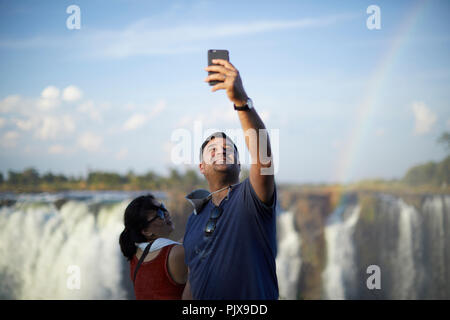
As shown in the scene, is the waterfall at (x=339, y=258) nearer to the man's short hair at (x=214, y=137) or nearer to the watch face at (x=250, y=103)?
the man's short hair at (x=214, y=137)

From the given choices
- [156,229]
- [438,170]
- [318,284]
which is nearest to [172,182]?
[318,284]

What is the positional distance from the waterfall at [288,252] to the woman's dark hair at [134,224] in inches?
631

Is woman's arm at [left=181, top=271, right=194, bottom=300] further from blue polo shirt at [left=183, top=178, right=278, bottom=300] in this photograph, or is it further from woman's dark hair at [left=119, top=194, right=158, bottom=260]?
woman's dark hair at [left=119, top=194, right=158, bottom=260]

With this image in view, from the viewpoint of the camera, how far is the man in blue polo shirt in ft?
6.66

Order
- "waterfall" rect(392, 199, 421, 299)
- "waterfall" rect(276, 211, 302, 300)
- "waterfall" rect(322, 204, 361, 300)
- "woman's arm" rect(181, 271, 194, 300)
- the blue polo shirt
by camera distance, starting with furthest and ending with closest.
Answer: "waterfall" rect(392, 199, 421, 299) < "waterfall" rect(322, 204, 361, 300) < "waterfall" rect(276, 211, 302, 300) < "woman's arm" rect(181, 271, 194, 300) < the blue polo shirt

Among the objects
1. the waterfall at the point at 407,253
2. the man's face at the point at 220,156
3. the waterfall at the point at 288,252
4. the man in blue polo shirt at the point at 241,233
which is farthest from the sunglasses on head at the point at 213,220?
the waterfall at the point at 407,253

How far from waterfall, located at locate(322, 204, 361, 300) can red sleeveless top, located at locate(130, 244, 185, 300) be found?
18185 mm

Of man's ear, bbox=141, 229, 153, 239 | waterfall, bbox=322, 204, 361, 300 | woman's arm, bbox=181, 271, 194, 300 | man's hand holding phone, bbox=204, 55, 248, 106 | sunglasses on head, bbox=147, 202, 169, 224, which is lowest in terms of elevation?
waterfall, bbox=322, 204, 361, 300

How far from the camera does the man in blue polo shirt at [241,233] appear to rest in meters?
2.03

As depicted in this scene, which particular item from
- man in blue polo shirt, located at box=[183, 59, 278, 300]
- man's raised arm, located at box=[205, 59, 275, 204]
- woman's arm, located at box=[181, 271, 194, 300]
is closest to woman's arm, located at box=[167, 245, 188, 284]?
woman's arm, located at box=[181, 271, 194, 300]

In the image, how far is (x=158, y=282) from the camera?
2660mm

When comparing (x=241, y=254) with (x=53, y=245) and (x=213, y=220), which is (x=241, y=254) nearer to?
(x=213, y=220)

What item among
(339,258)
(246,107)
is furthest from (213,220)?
(339,258)
